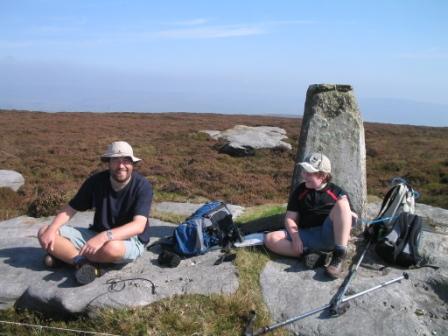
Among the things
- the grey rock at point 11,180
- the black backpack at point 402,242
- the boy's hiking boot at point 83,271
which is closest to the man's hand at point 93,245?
the boy's hiking boot at point 83,271

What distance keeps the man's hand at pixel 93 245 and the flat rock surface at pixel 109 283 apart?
1.24ft

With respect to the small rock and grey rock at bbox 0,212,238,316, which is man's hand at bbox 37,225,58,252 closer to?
grey rock at bbox 0,212,238,316

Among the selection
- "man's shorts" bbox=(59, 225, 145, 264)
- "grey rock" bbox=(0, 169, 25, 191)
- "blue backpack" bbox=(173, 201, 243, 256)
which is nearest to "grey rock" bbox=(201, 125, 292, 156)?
"grey rock" bbox=(0, 169, 25, 191)

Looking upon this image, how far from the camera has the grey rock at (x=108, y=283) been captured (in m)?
4.89

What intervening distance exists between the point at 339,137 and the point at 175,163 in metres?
10.6

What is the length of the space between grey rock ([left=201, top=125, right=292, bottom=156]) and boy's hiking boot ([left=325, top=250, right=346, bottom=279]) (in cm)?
1474

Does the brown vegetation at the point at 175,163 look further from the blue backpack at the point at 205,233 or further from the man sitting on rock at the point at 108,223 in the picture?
the blue backpack at the point at 205,233

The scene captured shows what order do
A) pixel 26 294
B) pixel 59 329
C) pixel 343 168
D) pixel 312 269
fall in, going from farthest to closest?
pixel 343 168
pixel 312 269
pixel 26 294
pixel 59 329

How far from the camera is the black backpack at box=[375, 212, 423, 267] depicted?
19.4ft

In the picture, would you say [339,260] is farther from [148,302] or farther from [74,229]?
[74,229]

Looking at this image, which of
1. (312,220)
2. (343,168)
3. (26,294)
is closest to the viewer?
(26,294)

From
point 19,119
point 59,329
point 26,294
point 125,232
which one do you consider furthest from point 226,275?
point 19,119

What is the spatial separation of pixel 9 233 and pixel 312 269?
5875 mm

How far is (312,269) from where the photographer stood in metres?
5.61
